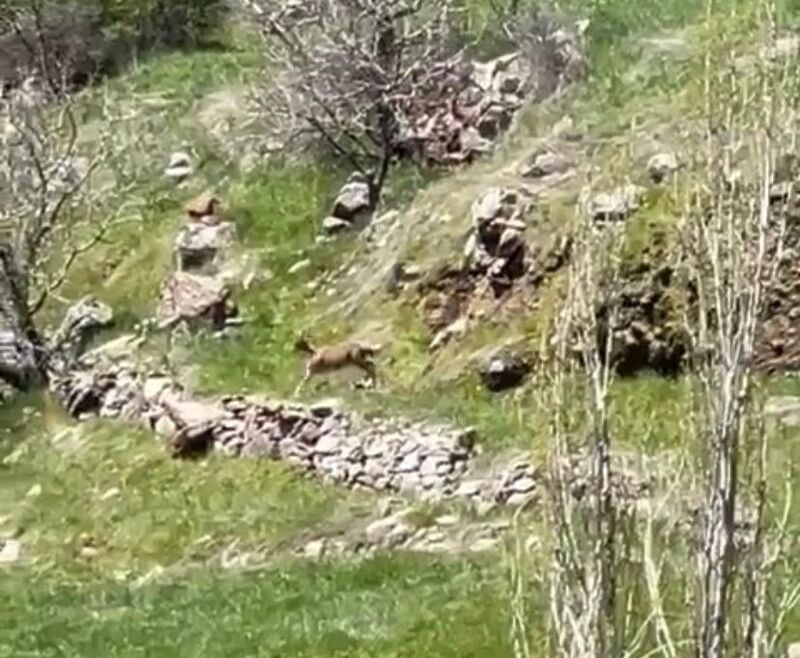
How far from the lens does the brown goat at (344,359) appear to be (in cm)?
2775

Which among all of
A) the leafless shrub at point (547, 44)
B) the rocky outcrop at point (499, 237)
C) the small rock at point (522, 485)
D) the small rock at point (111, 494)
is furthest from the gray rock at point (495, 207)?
the small rock at point (111, 494)

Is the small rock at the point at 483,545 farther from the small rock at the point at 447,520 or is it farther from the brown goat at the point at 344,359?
the brown goat at the point at 344,359

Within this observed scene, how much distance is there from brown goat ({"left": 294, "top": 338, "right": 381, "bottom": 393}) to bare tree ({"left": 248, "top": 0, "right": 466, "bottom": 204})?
599cm

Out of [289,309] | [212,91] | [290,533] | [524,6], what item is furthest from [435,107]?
[290,533]

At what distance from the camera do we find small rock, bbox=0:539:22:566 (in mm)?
25906

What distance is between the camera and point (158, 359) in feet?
101

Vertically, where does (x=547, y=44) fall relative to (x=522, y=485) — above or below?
above

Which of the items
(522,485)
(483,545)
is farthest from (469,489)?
(483,545)

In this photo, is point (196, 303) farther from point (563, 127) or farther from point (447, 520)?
point (447, 520)

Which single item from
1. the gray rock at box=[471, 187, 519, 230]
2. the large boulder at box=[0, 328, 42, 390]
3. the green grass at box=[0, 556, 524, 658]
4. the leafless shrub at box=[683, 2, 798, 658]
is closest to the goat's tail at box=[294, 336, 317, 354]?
the gray rock at box=[471, 187, 519, 230]

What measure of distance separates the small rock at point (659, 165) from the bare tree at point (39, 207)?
403 inches

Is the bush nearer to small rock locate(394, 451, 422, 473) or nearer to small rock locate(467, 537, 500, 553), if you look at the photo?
small rock locate(394, 451, 422, 473)

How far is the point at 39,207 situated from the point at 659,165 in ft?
35.3

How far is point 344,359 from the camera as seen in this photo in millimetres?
27812
